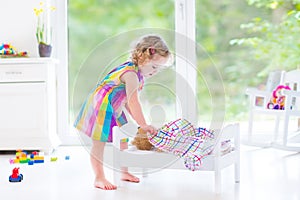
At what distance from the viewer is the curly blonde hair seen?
204 cm

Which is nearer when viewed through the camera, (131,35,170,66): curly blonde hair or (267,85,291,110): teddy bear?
(131,35,170,66): curly blonde hair

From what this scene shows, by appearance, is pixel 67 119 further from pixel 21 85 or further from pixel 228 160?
pixel 228 160

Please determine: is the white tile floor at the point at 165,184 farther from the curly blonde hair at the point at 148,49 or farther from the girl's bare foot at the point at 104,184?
the curly blonde hair at the point at 148,49

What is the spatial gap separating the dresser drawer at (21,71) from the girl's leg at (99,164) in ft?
3.83

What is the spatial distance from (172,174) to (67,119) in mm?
1521

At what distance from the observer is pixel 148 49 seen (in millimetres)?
2051

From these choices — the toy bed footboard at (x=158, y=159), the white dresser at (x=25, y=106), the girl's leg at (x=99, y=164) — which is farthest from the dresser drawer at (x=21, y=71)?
the toy bed footboard at (x=158, y=159)

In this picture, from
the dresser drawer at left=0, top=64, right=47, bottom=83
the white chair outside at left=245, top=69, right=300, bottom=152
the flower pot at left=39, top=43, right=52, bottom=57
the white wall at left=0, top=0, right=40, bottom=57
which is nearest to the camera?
the white chair outside at left=245, top=69, right=300, bottom=152

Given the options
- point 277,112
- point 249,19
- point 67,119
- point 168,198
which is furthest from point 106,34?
point 168,198

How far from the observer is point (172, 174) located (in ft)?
8.45

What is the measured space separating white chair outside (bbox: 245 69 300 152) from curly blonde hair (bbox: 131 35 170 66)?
53.0 inches

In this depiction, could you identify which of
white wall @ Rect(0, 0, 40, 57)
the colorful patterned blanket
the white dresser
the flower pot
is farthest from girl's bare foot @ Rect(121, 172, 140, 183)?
white wall @ Rect(0, 0, 40, 57)

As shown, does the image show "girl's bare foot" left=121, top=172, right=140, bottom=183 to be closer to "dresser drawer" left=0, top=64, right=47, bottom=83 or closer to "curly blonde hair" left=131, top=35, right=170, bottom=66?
"curly blonde hair" left=131, top=35, right=170, bottom=66

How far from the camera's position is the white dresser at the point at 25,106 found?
332cm
